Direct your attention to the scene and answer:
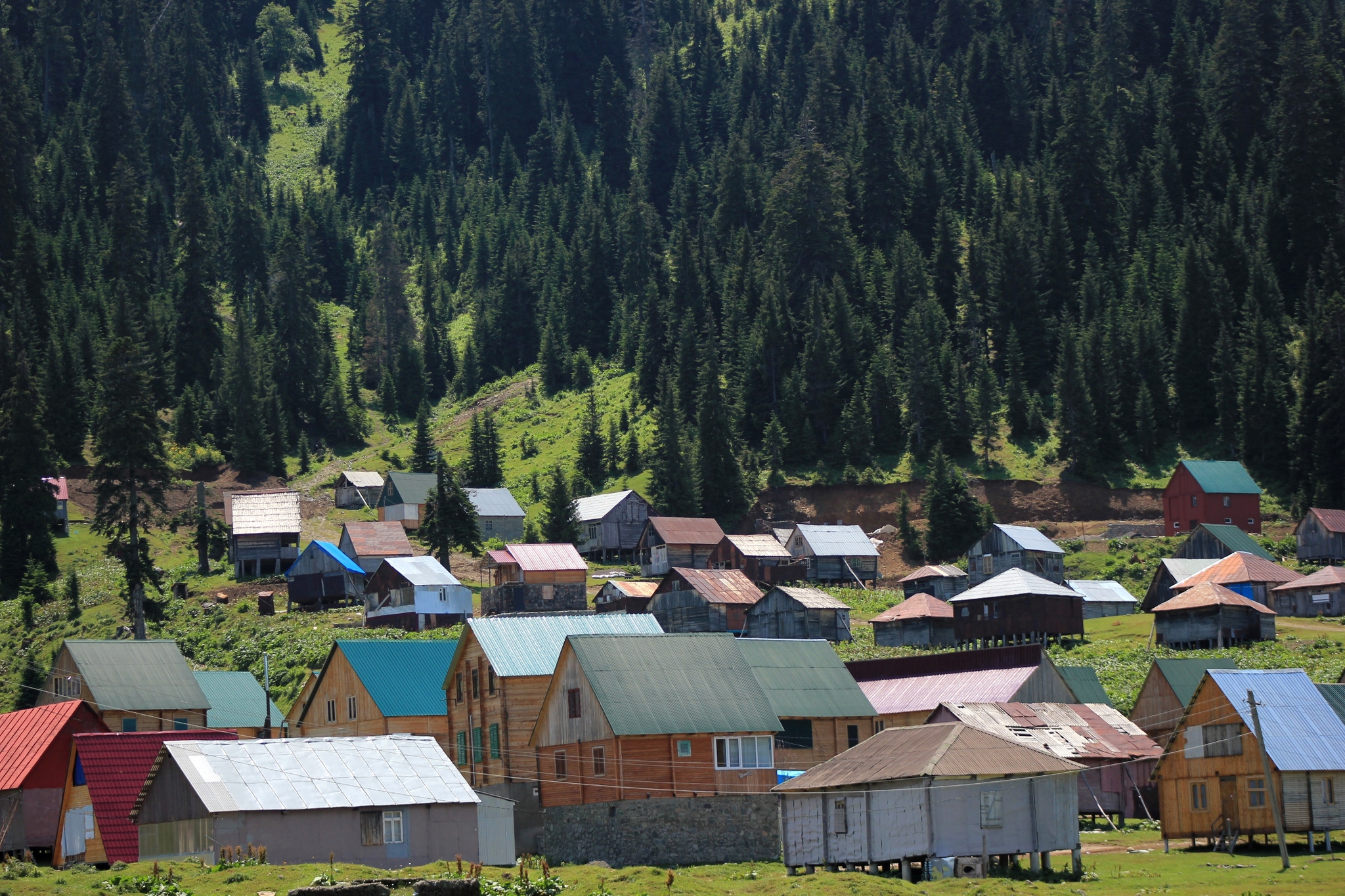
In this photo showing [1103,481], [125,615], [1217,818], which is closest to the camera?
[1217,818]

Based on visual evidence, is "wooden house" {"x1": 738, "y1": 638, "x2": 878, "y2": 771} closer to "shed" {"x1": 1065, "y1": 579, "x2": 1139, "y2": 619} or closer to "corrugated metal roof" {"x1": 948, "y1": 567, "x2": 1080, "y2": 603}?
"corrugated metal roof" {"x1": 948, "y1": 567, "x2": 1080, "y2": 603}

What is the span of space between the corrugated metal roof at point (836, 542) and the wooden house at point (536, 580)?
58.1 feet

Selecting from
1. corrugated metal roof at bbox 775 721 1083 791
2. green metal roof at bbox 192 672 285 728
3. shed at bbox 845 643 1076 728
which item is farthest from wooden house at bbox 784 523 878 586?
corrugated metal roof at bbox 775 721 1083 791

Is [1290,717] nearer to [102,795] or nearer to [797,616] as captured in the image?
[102,795]

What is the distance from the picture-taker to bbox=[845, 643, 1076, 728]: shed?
61156mm

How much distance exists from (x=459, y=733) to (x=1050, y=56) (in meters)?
154

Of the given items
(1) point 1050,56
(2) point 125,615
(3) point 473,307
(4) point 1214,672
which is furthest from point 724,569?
(1) point 1050,56

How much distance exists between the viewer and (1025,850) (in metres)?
40.6

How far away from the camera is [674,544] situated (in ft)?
368

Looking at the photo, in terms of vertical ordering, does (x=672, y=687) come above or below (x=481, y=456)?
below

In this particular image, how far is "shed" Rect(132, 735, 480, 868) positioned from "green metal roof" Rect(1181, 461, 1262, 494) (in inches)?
3108

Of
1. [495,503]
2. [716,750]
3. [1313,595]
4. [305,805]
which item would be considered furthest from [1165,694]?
[495,503]

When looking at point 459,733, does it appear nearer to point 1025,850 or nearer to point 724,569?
point 1025,850

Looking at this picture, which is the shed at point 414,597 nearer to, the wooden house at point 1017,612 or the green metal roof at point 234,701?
the green metal roof at point 234,701
